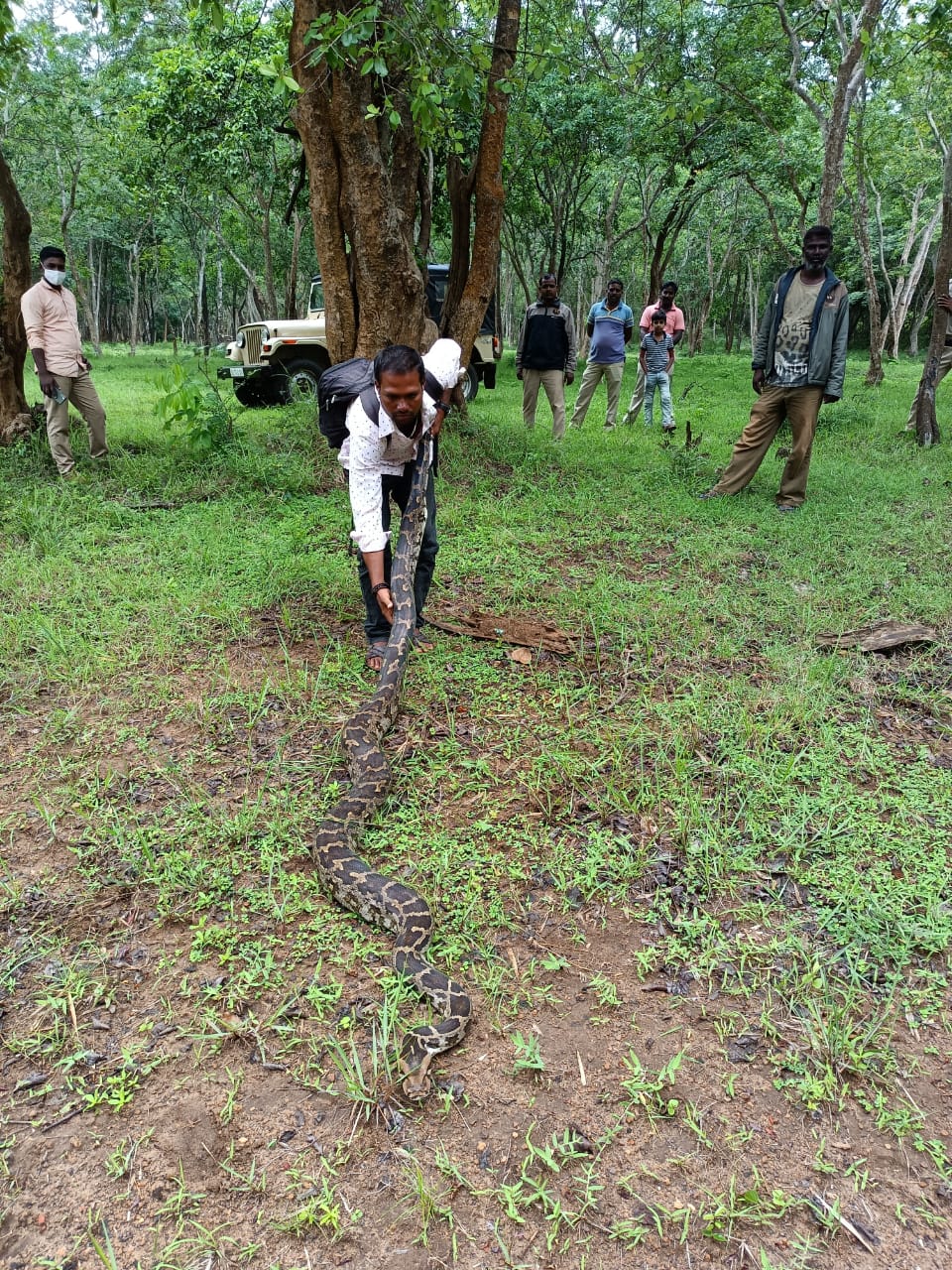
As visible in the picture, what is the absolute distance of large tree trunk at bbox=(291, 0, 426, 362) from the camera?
7680 millimetres

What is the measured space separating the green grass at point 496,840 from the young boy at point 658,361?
209 inches

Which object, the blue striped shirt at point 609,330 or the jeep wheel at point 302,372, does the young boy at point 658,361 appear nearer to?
the blue striped shirt at point 609,330

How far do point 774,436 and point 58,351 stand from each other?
26.2ft

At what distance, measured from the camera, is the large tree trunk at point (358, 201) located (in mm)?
7680

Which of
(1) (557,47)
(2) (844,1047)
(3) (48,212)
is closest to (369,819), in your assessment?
(2) (844,1047)

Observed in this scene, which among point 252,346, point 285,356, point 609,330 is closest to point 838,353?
point 609,330

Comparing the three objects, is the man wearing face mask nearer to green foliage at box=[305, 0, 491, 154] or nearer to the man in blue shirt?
green foliage at box=[305, 0, 491, 154]

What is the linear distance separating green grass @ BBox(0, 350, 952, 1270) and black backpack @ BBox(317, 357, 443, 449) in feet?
5.10

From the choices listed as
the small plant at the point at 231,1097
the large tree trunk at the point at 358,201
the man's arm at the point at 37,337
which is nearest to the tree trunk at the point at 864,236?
the large tree trunk at the point at 358,201

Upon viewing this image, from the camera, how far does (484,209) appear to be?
30.3ft

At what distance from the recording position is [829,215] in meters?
10.2

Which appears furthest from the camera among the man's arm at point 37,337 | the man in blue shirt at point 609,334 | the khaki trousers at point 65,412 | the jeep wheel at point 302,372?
the jeep wheel at point 302,372

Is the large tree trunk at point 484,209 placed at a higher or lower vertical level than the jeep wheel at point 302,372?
higher

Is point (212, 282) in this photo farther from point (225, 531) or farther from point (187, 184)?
point (225, 531)
